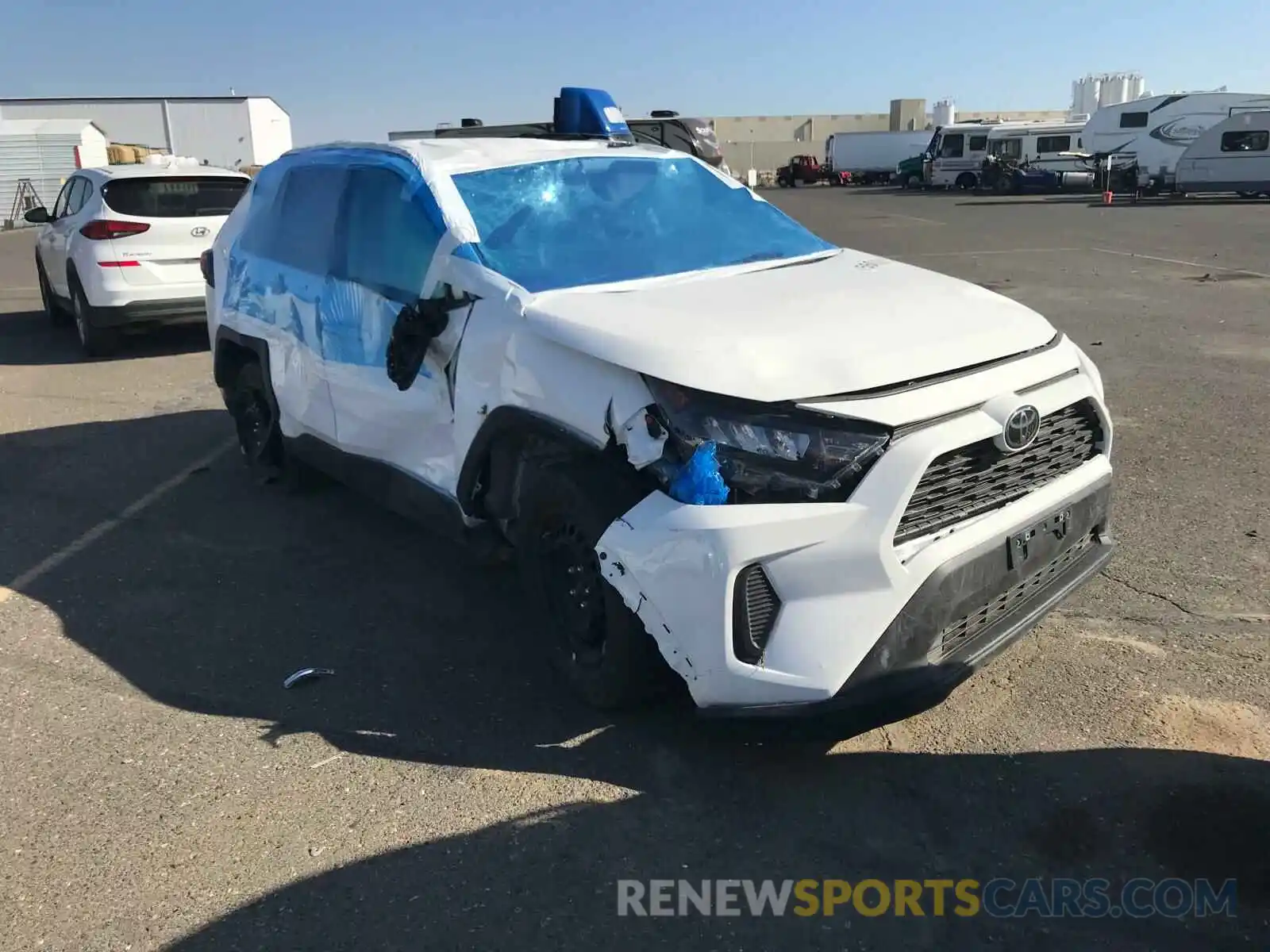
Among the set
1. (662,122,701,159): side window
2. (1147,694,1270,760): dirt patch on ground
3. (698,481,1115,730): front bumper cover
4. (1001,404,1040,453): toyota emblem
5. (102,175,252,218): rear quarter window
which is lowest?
(1147,694,1270,760): dirt patch on ground

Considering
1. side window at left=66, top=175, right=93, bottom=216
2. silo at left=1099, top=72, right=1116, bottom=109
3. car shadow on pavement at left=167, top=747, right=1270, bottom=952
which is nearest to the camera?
car shadow on pavement at left=167, top=747, right=1270, bottom=952

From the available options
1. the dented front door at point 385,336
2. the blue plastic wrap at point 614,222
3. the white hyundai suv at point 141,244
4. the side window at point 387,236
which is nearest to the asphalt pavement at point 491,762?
the dented front door at point 385,336

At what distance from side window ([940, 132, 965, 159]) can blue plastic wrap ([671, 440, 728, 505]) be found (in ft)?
159

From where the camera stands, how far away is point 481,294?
3676 millimetres

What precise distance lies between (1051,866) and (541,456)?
6.30 feet

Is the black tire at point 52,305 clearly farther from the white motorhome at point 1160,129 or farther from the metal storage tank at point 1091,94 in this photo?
the metal storage tank at point 1091,94

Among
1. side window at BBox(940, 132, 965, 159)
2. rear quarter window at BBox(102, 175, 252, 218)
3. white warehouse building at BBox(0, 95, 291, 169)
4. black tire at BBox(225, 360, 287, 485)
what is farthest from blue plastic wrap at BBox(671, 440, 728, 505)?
white warehouse building at BBox(0, 95, 291, 169)

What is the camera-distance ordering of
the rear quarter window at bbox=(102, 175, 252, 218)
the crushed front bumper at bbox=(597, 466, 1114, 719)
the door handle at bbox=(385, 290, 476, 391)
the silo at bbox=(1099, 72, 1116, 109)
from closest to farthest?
1. the crushed front bumper at bbox=(597, 466, 1114, 719)
2. the door handle at bbox=(385, 290, 476, 391)
3. the rear quarter window at bbox=(102, 175, 252, 218)
4. the silo at bbox=(1099, 72, 1116, 109)

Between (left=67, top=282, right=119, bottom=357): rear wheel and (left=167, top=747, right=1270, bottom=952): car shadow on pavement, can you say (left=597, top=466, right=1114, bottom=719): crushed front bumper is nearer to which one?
(left=167, top=747, right=1270, bottom=952): car shadow on pavement

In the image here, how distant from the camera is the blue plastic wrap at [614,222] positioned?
388 cm

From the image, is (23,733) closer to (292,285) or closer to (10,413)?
(292,285)

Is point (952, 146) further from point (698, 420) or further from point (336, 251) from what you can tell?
point (698, 420)

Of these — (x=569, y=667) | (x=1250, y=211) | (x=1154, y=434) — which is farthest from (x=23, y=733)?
(x=1250, y=211)

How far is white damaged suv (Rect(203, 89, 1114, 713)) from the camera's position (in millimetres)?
2855
